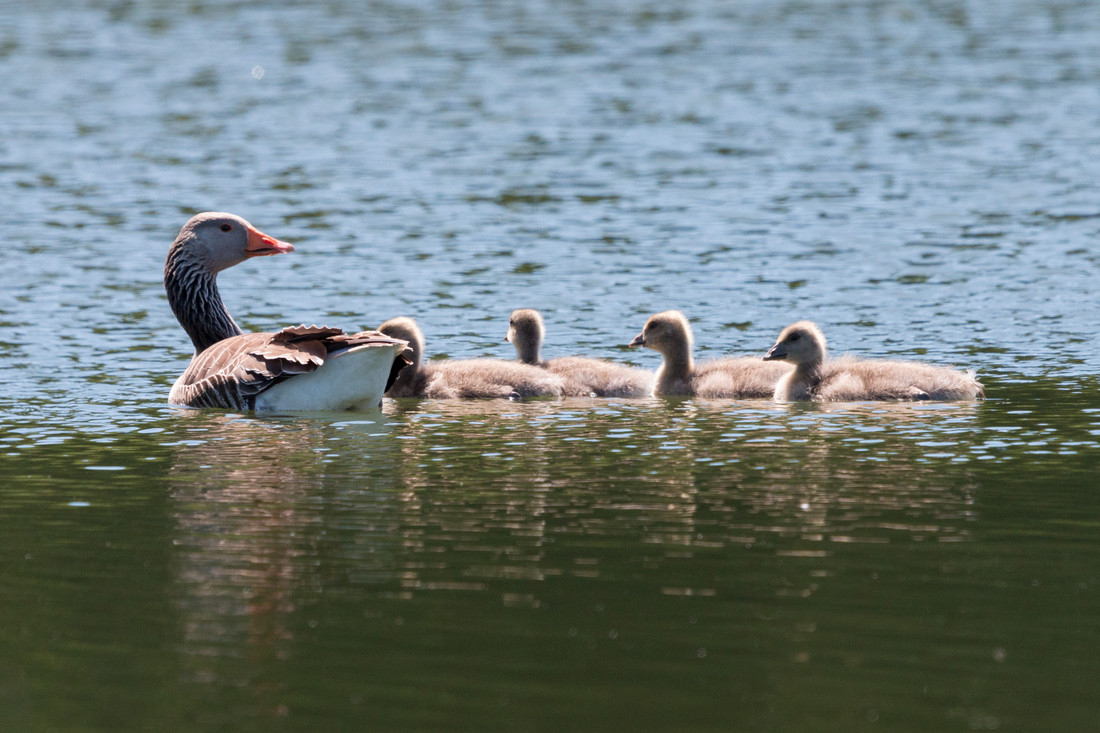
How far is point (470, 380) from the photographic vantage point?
599 inches

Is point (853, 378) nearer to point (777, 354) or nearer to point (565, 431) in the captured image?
point (777, 354)

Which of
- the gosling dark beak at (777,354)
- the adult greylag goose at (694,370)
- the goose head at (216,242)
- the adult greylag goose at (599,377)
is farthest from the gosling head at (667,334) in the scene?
the goose head at (216,242)

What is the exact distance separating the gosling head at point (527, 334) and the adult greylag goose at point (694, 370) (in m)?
0.95

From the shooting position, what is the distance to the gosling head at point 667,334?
15.7 m

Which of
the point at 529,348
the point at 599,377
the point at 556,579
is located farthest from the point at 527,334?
the point at 556,579

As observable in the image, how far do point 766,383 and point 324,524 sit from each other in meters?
6.57

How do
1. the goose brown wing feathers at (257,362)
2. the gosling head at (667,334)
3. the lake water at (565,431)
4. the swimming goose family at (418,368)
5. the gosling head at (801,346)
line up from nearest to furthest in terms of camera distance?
the lake water at (565,431) → the goose brown wing feathers at (257,362) → the swimming goose family at (418,368) → the gosling head at (801,346) → the gosling head at (667,334)

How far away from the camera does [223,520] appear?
991cm

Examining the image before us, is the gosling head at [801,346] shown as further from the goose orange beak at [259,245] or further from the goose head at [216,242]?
the goose orange beak at [259,245]

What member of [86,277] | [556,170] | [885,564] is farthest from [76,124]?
[885,564]

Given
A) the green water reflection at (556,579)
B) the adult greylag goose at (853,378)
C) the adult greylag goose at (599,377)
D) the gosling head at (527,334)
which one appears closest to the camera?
the green water reflection at (556,579)

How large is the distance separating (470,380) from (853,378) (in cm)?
341

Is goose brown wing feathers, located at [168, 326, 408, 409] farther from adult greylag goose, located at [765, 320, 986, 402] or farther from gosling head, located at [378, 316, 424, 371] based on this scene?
adult greylag goose, located at [765, 320, 986, 402]

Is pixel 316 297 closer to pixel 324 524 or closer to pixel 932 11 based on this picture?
pixel 324 524
